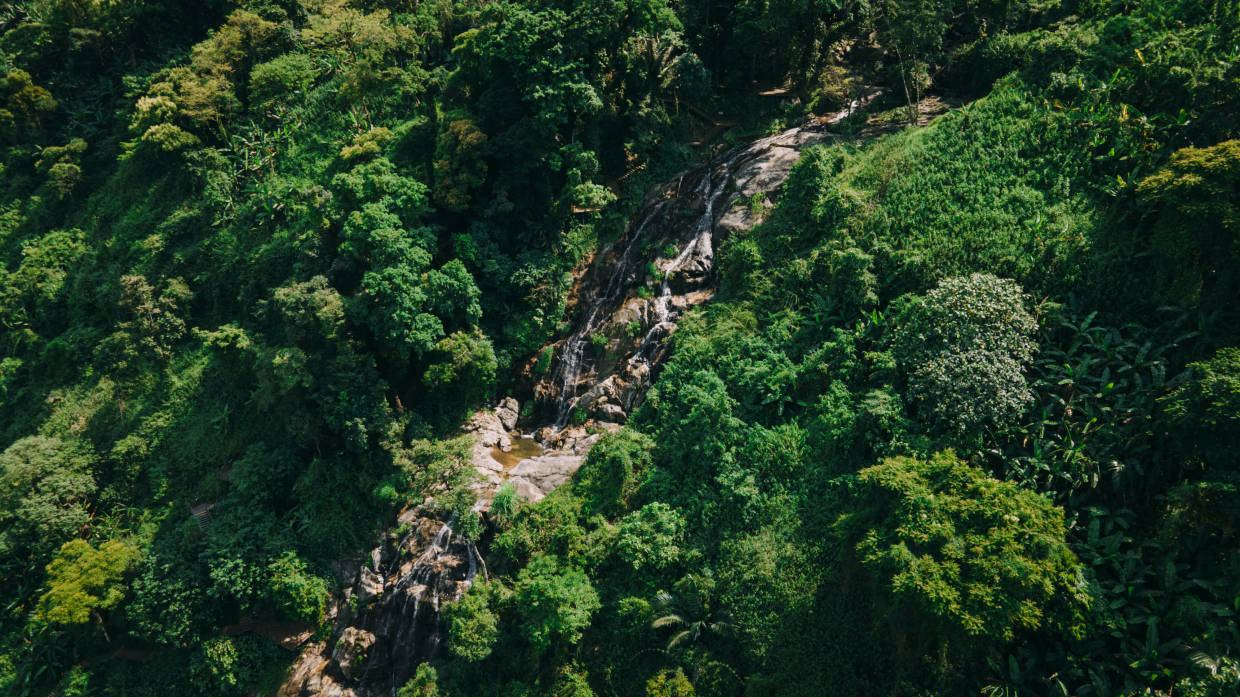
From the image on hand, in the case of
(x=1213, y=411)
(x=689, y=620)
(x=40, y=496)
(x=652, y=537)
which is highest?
(x=1213, y=411)

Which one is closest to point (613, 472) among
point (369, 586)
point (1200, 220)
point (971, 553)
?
point (369, 586)

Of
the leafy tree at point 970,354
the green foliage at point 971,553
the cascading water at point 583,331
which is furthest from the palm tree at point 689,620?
the cascading water at point 583,331

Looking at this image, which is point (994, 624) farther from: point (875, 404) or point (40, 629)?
point (40, 629)

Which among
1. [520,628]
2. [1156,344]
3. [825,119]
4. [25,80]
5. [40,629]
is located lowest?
[40,629]

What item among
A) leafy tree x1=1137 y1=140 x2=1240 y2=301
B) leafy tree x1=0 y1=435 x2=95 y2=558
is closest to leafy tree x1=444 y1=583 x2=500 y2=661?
leafy tree x1=0 y1=435 x2=95 y2=558

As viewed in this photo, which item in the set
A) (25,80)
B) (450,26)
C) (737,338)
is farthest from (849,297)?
(25,80)

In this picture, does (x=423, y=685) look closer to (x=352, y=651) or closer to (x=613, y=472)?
(x=352, y=651)

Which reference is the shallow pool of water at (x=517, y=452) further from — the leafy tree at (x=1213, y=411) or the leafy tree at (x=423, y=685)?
the leafy tree at (x=1213, y=411)
